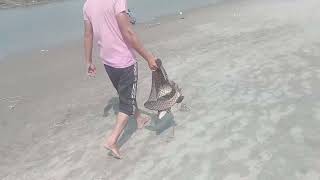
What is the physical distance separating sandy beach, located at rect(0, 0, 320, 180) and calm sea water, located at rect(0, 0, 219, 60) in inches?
70.4

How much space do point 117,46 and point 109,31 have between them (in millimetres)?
179

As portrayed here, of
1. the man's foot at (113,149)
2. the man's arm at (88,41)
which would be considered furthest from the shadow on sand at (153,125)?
the man's arm at (88,41)

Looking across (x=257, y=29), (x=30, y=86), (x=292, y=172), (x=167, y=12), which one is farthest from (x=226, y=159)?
(x=167, y=12)

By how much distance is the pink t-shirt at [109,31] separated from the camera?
5191mm

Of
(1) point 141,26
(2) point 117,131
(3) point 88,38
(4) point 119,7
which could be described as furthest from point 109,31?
(1) point 141,26

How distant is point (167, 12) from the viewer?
16.3 meters

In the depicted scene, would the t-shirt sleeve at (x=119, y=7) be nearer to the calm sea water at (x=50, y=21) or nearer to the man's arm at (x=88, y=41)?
the man's arm at (x=88, y=41)

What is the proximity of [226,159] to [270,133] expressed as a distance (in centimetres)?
73

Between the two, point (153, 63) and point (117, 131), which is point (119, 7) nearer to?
point (153, 63)

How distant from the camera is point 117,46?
538 cm

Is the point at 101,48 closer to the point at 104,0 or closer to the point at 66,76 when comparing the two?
the point at 104,0

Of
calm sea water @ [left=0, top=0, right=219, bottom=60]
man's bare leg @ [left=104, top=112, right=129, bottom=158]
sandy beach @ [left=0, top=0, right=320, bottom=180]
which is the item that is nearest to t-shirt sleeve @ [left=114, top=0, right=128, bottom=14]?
man's bare leg @ [left=104, top=112, right=129, bottom=158]

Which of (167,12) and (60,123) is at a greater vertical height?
(60,123)

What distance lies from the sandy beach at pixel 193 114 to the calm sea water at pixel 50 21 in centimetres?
179
